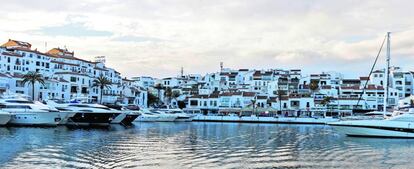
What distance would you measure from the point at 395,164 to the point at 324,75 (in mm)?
99290

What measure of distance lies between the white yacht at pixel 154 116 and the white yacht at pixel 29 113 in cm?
2439

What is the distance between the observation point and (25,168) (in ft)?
62.7

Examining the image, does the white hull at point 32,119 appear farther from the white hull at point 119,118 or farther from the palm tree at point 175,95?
the palm tree at point 175,95

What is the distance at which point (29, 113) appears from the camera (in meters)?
49.2

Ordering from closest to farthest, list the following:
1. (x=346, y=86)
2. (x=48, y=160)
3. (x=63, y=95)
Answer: (x=48, y=160) < (x=63, y=95) < (x=346, y=86)

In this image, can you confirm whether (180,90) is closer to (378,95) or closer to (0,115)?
(378,95)

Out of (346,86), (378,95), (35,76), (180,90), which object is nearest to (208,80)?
(180,90)

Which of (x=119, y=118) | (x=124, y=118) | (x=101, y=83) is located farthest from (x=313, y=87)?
(x=119, y=118)

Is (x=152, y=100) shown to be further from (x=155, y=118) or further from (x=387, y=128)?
(x=387, y=128)

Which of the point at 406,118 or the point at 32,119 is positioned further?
the point at 32,119

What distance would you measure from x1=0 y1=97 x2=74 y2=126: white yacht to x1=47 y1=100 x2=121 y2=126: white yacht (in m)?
4.80

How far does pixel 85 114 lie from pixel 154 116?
21176mm

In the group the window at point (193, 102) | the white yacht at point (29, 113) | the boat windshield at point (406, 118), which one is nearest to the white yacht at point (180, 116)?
the window at point (193, 102)

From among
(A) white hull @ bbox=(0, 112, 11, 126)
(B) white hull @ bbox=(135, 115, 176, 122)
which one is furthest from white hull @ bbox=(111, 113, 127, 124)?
(A) white hull @ bbox=(0, 112, 11, 126)
